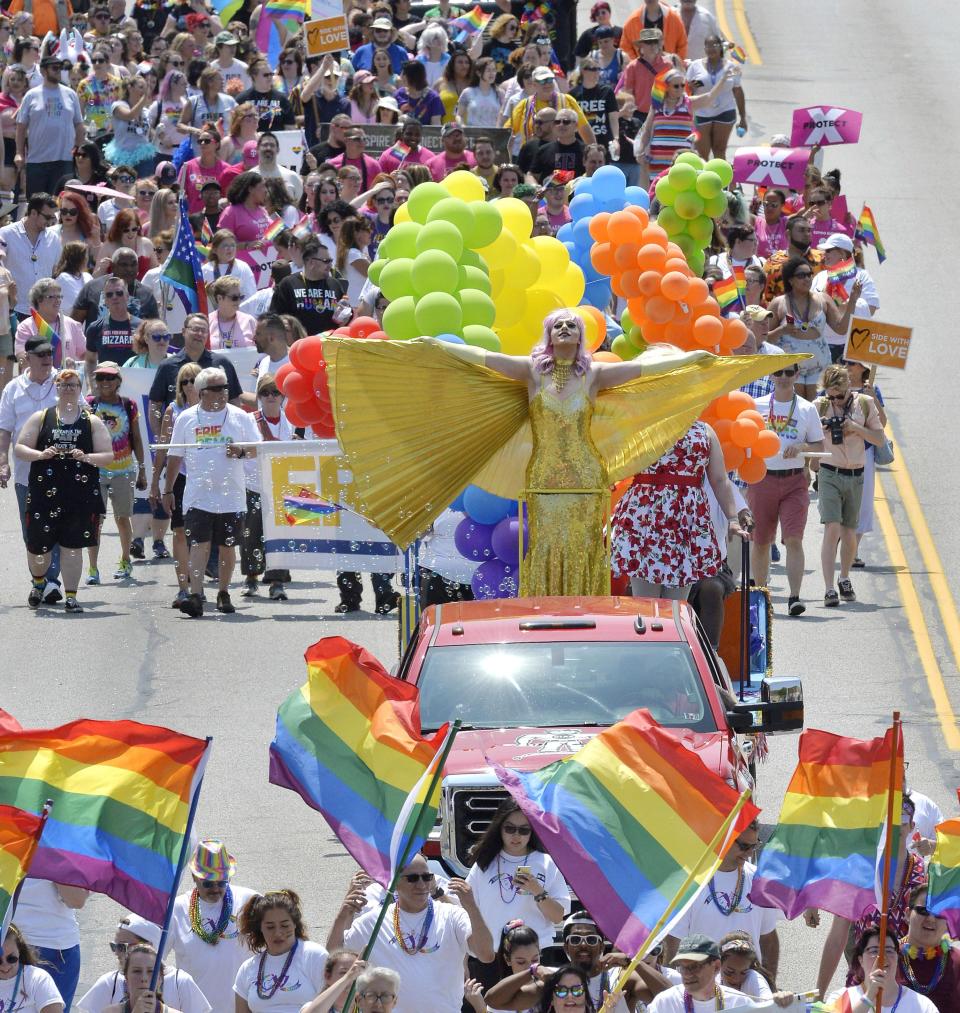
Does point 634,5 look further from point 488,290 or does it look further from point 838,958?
point 838,958

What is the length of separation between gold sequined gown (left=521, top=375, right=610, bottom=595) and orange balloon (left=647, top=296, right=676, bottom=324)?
1.64 m

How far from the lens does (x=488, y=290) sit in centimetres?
1473

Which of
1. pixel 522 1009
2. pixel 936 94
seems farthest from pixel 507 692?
pixel 936 94

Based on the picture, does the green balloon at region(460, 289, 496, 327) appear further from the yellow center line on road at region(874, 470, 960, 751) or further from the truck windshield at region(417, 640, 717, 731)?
the yellow center line on road at region(874, 470, 960, 751)

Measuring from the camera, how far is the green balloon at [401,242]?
48.5ft

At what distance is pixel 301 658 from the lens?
17344mm

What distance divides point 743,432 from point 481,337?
1864 millimetres

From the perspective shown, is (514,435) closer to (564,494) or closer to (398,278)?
(564,494)

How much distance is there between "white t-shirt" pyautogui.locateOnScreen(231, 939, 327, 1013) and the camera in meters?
9.77

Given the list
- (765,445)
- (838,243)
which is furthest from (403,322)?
(838,243)

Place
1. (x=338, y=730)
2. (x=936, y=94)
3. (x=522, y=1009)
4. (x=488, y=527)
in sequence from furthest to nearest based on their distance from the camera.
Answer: (x=936, y=94), (x=488, y=527), (x=338, y=730), (x=522, y=1009)

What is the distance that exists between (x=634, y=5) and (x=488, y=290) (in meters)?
26.5

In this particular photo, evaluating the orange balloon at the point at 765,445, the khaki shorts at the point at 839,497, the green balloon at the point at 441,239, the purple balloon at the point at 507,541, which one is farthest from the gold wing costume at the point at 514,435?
the khaki shorts at the point at 839,497

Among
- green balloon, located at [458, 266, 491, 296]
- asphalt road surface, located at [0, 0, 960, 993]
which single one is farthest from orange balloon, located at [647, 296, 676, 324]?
asphalt road surface, located at [0, 0, 960, 993]
